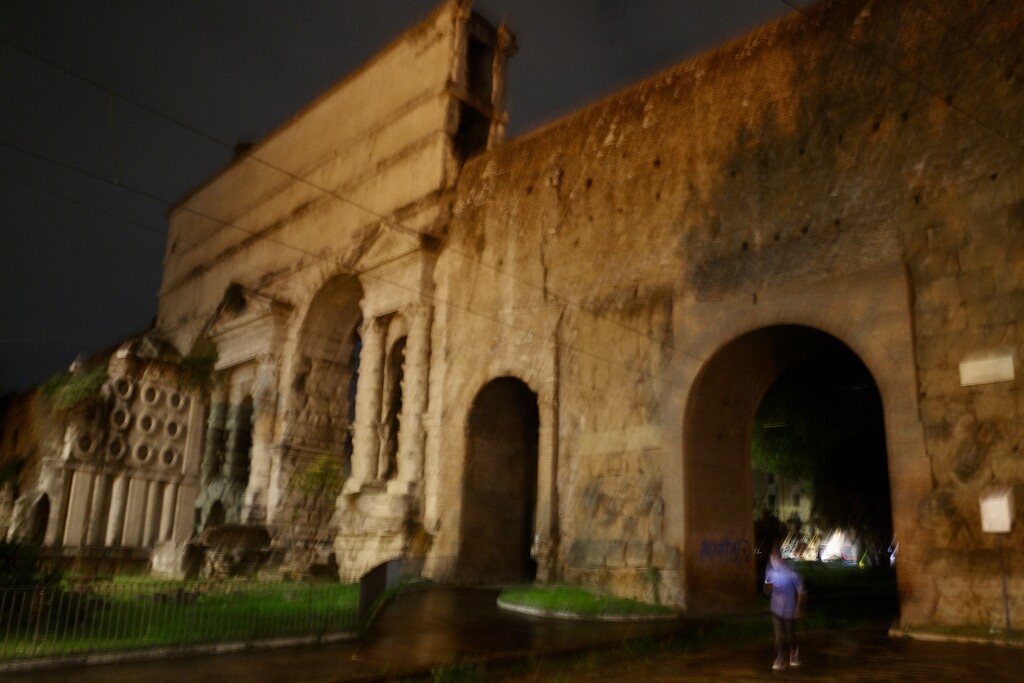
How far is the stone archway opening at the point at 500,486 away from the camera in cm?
1543

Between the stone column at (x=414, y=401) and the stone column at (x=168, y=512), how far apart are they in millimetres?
6615

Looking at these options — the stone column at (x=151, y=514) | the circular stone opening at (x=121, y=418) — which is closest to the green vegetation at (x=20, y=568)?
the circular stone opening at (x=121, y=418)

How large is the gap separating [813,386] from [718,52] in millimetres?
Result: 7682

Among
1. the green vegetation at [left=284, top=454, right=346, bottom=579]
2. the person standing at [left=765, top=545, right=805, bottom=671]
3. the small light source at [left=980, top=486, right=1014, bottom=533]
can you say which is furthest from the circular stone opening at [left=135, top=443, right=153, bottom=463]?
the small light source at [left=980, top=486, right=1014, bottom=533]

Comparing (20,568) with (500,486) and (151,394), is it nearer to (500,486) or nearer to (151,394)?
(500,486)

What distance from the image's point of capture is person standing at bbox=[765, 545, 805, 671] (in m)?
6.81

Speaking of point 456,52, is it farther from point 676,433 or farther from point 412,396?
point 676,433

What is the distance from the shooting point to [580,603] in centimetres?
1112

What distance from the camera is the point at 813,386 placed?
17188 millimetres

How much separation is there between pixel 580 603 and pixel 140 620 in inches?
220

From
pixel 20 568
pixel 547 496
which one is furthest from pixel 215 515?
pixel 20 568

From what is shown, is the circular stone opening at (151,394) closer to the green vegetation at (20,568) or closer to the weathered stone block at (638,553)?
the green vegetation at (20,568)

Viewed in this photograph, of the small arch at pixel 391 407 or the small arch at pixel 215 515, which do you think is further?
the small arch at pixel 215 515

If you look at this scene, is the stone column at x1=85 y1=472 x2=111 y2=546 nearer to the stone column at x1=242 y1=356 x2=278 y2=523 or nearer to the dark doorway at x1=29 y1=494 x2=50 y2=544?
the dark doorway at x1=29 y1=494 x2=50 y2=544
